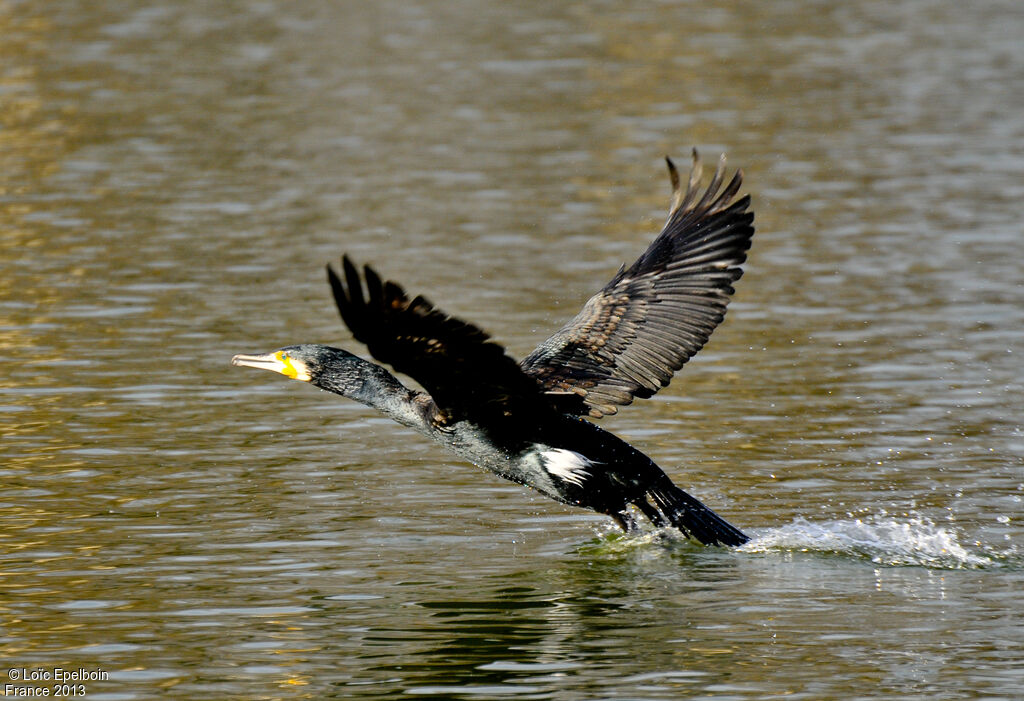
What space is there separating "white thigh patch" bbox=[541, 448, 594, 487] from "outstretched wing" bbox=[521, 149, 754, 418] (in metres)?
0.25

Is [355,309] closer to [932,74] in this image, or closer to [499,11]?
[932,74]

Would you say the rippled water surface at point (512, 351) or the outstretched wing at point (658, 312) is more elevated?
the outstretched wing at point (658, 312)

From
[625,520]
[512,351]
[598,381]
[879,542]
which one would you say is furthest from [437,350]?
[512,351]

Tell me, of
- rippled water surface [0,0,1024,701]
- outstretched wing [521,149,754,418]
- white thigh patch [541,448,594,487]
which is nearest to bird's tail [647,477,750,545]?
rippled water surface [0,0,1024,701]

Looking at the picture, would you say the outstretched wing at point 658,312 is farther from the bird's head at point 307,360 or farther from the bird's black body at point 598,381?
the bird's head at point 307,360

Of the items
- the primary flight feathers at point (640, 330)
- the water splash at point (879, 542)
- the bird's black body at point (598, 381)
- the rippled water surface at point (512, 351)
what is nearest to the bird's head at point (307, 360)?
the bird's black body at point (598, 381)

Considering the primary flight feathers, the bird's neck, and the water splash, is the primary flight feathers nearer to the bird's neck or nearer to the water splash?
the bird's neck

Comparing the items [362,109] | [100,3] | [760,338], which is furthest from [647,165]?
[100,3]

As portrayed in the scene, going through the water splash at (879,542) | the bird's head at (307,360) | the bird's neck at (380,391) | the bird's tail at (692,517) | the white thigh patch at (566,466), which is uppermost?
the bird's head at (307,360)

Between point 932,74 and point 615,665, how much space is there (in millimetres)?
17688

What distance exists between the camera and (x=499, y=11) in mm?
29531

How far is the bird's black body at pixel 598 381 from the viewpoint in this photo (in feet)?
27.6

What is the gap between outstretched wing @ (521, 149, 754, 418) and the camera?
8.73 meters

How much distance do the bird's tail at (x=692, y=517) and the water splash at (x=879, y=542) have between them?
18 cm
